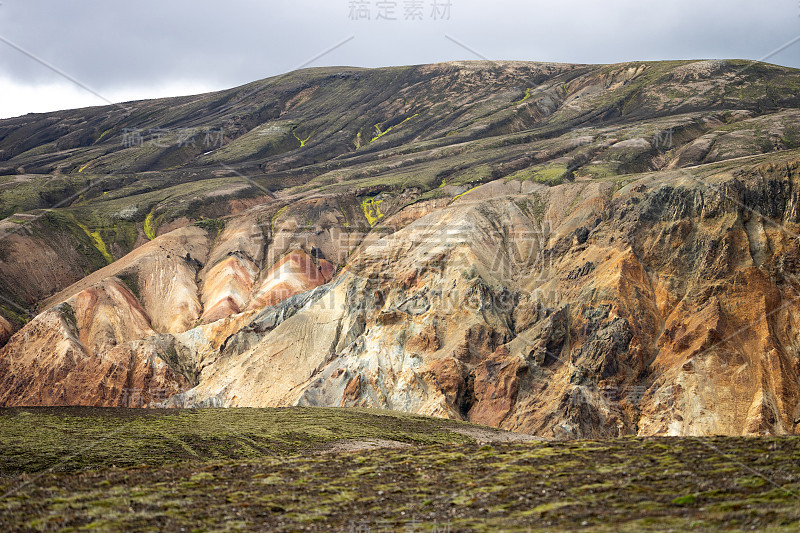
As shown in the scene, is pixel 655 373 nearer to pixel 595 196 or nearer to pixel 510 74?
pixel 595 196

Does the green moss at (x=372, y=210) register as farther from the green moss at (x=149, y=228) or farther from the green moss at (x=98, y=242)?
the green moss at (x=98, y=242)

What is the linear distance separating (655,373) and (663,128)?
2903 inches

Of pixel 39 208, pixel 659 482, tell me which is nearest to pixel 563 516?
pixel 659 482

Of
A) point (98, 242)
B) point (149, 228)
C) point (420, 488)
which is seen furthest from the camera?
point (149, 228)

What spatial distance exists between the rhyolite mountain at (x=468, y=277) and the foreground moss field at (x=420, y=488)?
29.2 metres

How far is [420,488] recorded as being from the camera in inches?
968

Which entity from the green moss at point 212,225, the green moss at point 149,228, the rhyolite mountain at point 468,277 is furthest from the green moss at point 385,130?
the green moss at point 149,228

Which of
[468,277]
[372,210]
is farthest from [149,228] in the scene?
[468,277]

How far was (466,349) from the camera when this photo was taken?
6738 cm

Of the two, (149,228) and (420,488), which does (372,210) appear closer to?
(149,228)

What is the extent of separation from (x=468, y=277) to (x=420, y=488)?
51.8m

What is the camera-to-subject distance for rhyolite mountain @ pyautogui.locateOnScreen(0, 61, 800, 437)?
194 feet

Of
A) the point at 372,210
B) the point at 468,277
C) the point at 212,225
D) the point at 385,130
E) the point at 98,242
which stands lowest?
the point at 468,277

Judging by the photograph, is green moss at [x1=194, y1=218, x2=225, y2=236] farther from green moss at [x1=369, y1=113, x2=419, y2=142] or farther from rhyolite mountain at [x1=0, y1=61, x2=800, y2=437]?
green moss at [x1=369, y1=113, x2=419, y2=142]
